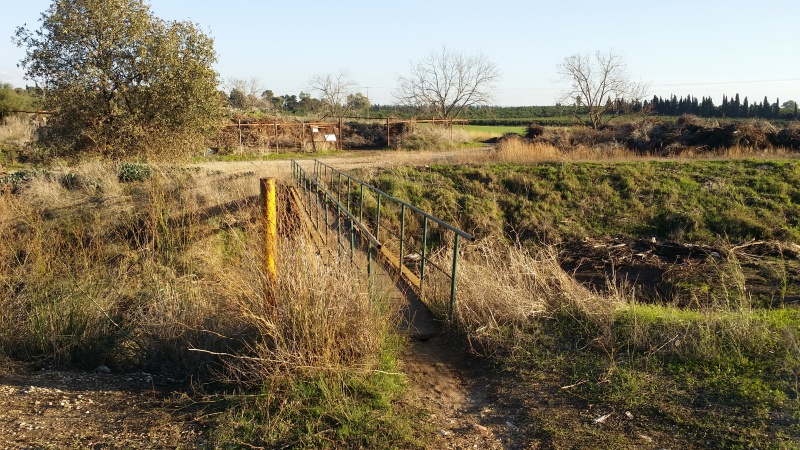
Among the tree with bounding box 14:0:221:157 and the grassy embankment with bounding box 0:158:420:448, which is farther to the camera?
the tree with bounding box 14:0:221:157

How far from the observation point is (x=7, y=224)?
28.1 feet

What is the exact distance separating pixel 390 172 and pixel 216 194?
784 cm

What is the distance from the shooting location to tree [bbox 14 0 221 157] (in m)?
18.2

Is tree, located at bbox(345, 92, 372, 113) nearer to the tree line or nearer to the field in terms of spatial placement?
the tree line

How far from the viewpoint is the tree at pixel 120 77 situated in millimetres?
18203

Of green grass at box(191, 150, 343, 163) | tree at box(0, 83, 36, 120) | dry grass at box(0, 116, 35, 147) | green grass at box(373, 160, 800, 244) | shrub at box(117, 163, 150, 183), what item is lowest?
green grass at box(373, 160, 800, 244)

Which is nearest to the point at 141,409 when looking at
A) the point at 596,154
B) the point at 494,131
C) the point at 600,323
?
the point at 600,323

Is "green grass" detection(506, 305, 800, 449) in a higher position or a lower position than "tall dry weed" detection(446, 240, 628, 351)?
lower

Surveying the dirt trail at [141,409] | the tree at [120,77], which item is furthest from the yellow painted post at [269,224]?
the tree at [120,77]

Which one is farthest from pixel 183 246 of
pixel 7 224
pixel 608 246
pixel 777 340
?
pixel 608 246

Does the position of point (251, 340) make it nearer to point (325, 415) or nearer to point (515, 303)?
point (325, 415)

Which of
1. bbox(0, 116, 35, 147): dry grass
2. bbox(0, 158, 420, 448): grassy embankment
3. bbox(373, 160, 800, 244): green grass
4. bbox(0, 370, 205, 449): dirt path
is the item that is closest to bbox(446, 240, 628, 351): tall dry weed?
bbox(0, 158, 420, 448): grassy embankment

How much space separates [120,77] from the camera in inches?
739

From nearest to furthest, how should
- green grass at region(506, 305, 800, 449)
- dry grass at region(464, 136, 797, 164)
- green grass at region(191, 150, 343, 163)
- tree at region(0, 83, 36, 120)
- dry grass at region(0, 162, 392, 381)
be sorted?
1. green grass at region(506, 305, 800, 449)
2. dry grass at region(0, 162, 392, 381)
3. dry grass at region(464, 136, 797, 164)
4. green grass at region(191, 150, 343, 163)
5. tree at region(0, 83, 36, 120)
